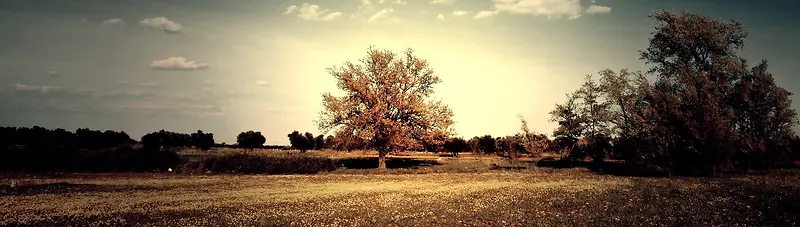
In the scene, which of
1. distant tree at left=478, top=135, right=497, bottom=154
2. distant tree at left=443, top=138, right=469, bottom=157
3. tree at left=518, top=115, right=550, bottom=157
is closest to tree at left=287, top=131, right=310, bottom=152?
distant tree at left=443, top=138, right=469, bottom=157

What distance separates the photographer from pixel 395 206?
908 inches

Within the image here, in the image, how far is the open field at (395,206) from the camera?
1870cm

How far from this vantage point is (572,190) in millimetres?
30203

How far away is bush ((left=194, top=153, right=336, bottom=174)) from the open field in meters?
17.8

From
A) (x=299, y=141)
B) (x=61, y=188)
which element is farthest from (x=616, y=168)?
(x=299, y=141)

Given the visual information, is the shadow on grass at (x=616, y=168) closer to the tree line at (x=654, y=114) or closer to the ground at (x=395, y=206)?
the tree line at (x=654, y=114)

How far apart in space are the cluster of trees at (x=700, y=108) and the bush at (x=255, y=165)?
3641 centimetres

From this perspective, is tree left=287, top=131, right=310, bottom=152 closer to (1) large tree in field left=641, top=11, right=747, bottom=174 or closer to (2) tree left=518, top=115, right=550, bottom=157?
(2) tree left=518, top=115, right=550, bottom=157

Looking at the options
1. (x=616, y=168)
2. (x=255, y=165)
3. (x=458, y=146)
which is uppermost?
(x=458, y=146)

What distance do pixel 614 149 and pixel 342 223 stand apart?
5227cm

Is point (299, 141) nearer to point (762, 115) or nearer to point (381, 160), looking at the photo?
point (381, 160)

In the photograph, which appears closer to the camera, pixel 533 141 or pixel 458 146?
pixel 533 141

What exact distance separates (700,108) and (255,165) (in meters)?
45.4

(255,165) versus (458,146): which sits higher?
(458,146)
